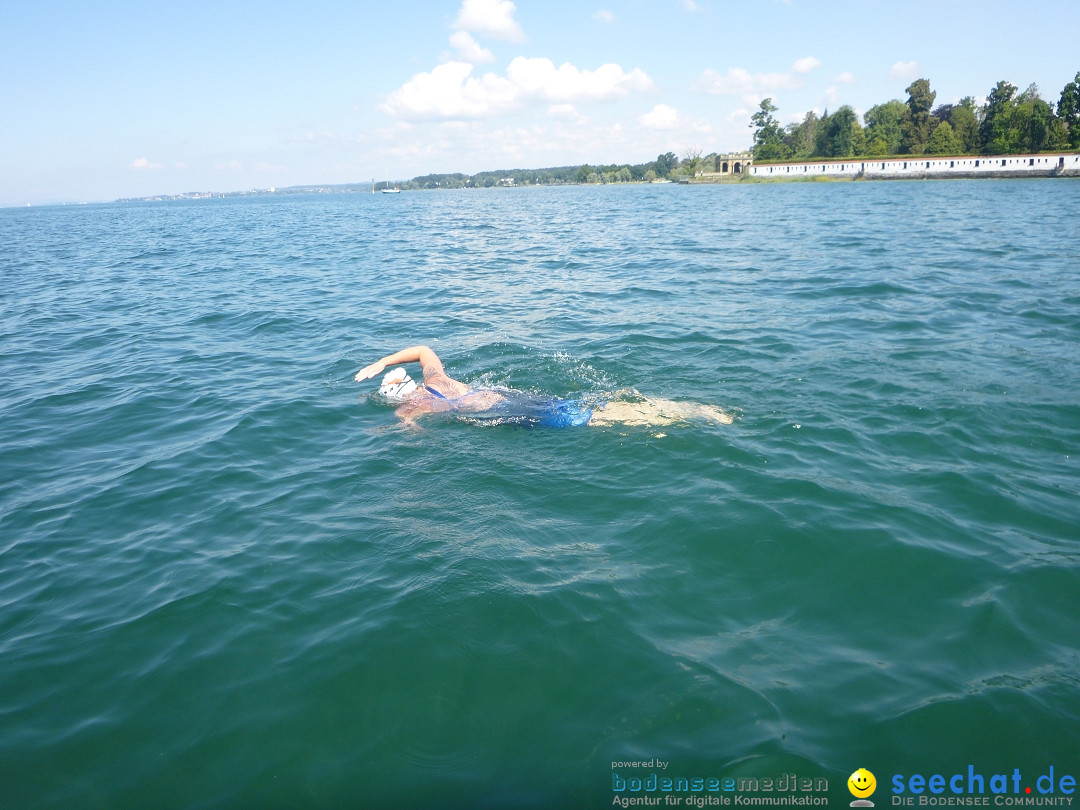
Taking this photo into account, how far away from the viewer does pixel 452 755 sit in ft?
12.3

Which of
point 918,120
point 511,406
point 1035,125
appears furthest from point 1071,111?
point 511,406

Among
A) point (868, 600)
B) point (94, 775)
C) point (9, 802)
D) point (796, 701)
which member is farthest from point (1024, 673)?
point (9, 802)

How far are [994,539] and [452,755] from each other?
5.13m

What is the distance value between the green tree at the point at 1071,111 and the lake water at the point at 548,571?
91.3 metres

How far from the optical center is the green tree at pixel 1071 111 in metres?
76.4

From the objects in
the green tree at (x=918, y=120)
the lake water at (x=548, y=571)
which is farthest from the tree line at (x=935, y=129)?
the lake water at (x=548, y=571)

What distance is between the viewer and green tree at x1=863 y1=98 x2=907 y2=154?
352 ft

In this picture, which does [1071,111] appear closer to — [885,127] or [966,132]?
[966,132]

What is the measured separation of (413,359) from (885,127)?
13685cm

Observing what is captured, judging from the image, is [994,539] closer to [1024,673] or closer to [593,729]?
[1024,673]

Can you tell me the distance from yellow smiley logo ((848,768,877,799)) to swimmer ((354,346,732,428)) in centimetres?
490

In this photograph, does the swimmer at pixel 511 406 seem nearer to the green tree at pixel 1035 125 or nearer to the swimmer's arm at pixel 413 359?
the swimmer's arm at pixel 413 359

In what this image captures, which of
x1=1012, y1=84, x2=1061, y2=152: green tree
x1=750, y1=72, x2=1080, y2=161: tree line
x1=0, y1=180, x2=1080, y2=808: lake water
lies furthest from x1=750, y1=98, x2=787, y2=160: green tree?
x1=0, y1=180, x2=1080, y2=808: lake water

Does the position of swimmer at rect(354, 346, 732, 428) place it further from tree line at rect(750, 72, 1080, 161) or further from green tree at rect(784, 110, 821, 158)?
green tree at rect(784, 110, 821, 158)
